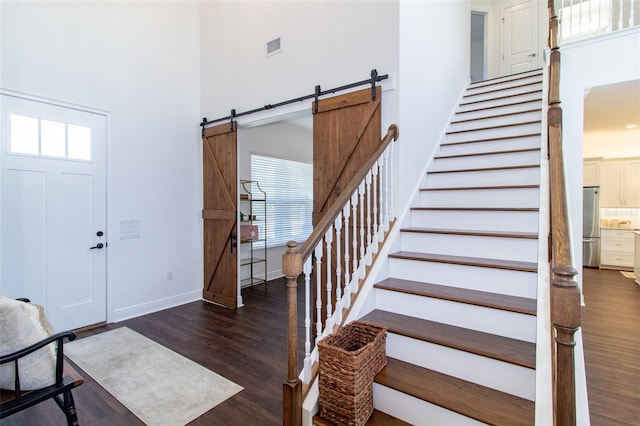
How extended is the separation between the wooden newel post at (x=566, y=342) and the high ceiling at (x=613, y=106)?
383cm

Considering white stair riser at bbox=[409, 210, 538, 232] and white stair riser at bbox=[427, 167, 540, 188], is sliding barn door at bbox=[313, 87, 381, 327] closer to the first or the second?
white stair riser at bbox=[409, 210, 538, 232]

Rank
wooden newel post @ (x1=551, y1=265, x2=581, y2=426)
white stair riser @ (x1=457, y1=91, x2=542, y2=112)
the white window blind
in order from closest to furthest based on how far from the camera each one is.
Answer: wooden newel post @ (x1=551, y1=265, x2=581, y2=426)
white stair riser @ (x1=457, y1=91, x2=542, y2=112)
the white window blind

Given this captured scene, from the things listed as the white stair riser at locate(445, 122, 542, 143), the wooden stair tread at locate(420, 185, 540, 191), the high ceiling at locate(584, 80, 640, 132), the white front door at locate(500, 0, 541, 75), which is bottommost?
the wooden stair tread at locate(420, 185, 540, 191)

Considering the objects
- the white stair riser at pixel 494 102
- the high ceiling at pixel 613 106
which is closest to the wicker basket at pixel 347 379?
the white stair riser at pixel 494 102

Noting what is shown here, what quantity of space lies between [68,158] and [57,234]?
857mm

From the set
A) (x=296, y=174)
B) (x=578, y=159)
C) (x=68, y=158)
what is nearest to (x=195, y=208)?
(x=68, y=158)

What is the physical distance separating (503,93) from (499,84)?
58 cm

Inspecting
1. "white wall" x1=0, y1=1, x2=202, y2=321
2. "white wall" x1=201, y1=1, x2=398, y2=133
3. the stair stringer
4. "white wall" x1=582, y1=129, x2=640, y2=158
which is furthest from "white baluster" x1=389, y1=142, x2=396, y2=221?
"white wall" x1=582, y1=129, x2=640, y2=158

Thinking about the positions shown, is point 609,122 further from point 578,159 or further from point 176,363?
point 176,363

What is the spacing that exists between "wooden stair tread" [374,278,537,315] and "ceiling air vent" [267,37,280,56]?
3.04m

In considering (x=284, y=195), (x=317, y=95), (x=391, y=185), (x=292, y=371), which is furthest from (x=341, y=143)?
(x=284, y=195)

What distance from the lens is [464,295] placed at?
7.28 feet

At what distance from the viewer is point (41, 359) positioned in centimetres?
167

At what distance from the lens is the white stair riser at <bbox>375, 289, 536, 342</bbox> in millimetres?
1948
